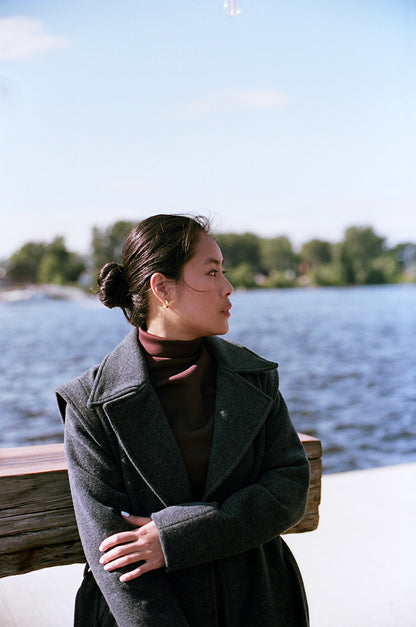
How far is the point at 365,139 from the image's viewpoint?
144 feet

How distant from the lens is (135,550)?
4.44 feet

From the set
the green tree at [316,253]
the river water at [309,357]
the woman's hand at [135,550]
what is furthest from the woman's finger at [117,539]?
the green tree at [316,253]

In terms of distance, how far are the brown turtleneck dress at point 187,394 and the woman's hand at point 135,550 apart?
0.15m

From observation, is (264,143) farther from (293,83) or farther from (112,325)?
(112,325)

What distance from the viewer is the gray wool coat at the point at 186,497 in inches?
54.0

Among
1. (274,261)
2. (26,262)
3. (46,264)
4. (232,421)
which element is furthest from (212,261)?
(26,262)

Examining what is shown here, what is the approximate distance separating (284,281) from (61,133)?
55.3 ft

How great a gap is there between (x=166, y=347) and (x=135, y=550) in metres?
0.41

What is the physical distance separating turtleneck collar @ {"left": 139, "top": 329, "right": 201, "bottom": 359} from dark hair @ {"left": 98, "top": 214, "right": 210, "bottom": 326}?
74 millimetres

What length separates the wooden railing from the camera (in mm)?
1545

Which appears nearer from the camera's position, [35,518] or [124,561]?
[124,561]

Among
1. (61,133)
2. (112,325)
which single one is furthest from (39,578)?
(61,133)

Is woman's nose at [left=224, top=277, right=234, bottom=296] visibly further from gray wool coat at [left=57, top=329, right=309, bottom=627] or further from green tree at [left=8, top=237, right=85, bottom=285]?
→ green tree at [left=8, top=237, right=85, bottom=285]

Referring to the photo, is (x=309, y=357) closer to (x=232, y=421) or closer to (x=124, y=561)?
(x=232, y=421)
